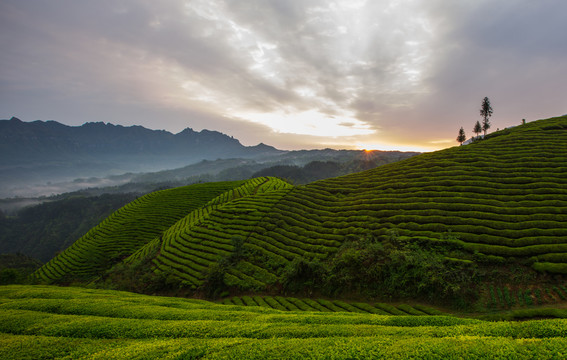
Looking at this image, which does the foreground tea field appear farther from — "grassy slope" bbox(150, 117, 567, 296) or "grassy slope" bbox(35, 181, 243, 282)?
"grassy slope" bbox(35, 181, 243, 282)

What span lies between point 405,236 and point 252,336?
25.8 metres

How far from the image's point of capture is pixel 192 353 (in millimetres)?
8992

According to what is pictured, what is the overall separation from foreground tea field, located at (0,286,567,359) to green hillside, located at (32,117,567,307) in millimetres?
14039

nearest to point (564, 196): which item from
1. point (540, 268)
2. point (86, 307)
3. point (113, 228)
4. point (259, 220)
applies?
point (540, 268)

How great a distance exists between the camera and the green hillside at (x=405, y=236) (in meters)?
22.8

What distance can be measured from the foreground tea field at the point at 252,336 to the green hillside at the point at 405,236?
46.1 feet

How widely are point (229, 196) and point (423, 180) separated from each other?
164ft

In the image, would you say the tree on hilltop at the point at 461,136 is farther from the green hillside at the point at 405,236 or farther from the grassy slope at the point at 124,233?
the grassy slope at the point at 124,233

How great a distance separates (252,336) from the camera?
35.5 feet

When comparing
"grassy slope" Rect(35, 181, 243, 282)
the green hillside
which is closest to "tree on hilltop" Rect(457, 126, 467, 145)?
the green hillside

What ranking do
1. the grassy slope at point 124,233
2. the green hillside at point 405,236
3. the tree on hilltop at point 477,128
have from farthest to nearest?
the tree on hilltop at point 477,128
the grassy slope at point 124,233
the green hillside at point 405,236

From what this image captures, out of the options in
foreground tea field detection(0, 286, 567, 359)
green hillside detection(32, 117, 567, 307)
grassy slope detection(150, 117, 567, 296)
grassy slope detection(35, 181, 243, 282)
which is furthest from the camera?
grassy slope detection(35, 181, 243, 282)

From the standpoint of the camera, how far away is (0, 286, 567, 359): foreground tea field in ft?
25.9

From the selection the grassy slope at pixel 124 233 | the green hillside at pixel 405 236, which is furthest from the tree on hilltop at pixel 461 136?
the grassy slope at pixel 124 233
